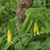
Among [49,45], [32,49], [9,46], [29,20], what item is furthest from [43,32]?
[29,20]

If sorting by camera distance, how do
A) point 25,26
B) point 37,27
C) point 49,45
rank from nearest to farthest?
1. point 25,26
2. point 37,27
3. point 49,45

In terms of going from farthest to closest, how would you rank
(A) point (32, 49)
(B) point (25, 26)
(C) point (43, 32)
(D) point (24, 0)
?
(D) point (24, 0) → (C) point (43, 32) → (A) point (32, 49) → (B) point (25, 26)

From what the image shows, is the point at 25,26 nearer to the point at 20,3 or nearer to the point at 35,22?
the point at 35,22

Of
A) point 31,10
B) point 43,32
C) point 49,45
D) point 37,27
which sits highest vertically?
point 31,10

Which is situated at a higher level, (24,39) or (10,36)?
(10,36)

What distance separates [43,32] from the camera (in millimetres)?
1847

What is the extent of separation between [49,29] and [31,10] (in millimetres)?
1033

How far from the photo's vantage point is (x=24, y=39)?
47.3 inches

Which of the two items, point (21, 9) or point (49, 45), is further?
point (21, 9)

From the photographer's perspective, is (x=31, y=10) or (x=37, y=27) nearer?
(x=31, y=10)

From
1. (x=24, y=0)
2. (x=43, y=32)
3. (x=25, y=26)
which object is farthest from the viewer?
(x=24, y=0)

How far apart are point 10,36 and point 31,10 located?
0.62ft

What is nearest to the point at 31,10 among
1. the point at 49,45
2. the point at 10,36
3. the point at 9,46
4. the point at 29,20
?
the point at 29,20

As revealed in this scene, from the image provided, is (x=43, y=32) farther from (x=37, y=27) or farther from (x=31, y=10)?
(x=31, y=10)
